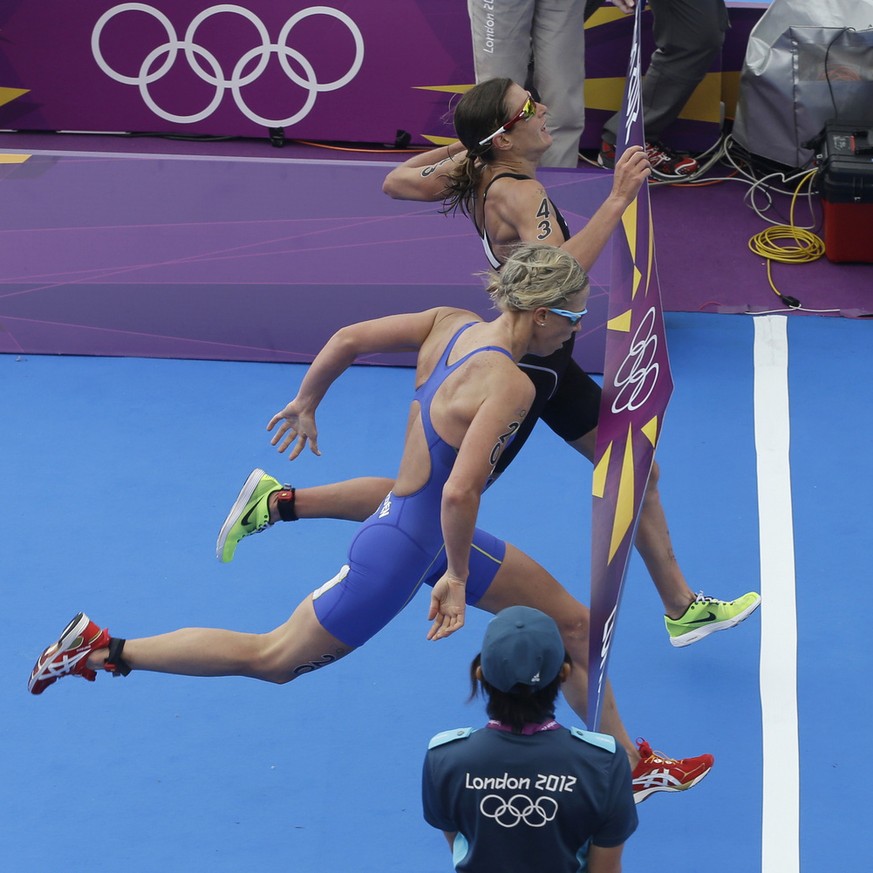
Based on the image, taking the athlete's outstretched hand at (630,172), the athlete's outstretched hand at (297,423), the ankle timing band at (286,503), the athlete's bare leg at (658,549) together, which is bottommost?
the athlete's bare leg at (658,549)

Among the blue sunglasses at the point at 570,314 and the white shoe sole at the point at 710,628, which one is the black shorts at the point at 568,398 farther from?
the white shoe sole at the point at 710,628

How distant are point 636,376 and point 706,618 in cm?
140

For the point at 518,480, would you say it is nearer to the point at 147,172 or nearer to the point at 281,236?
the point at 281,236

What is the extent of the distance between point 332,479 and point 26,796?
2222 millimetres

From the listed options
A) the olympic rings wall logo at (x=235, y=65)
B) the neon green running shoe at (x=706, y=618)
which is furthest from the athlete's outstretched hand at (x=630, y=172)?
the olympic rings wall logo at (x=235, y=65)

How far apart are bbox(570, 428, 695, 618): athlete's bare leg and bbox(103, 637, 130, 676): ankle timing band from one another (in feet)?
6.28

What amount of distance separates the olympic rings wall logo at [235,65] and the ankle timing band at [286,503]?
15.4 ft

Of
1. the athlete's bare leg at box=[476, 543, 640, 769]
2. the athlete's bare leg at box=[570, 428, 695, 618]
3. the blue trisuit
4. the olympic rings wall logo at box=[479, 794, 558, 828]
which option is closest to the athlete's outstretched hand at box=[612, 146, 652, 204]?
the blue trisuit

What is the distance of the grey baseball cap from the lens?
302cm

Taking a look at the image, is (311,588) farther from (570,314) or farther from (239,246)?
(239,246)

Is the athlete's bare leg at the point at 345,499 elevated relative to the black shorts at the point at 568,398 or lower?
lower

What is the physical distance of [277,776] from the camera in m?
4.80

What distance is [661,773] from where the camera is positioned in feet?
15.0

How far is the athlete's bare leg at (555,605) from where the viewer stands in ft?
14.7
